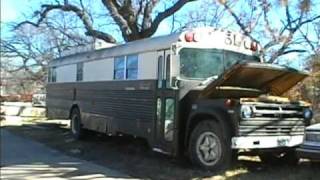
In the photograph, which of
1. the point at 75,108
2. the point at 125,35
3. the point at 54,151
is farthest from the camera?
the point at 125,35

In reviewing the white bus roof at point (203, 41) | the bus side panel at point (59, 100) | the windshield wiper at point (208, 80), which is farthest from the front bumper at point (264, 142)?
the bus side panel at point (59, 100)

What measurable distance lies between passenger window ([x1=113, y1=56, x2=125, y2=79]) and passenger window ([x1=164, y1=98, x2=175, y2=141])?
8.48ft

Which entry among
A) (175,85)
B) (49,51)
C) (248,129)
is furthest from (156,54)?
(49,51)

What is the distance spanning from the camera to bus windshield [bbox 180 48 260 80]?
10961mm

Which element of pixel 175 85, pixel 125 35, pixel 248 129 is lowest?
pixel 248 129

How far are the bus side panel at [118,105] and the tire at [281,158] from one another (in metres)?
2.35

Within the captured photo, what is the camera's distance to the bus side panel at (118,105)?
38.9 ft

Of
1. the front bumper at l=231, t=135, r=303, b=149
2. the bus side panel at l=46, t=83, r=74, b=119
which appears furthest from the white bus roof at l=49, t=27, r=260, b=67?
the bus side panel at l=46, t=83, r=74, b=119

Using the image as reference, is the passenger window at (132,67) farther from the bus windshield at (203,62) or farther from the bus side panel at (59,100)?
the bus side panel at (59,100)

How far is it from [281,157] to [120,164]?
10.5 feet

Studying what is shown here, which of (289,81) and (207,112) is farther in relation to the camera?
(289,81)

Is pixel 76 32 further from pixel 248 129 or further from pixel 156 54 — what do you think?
pixel 248 129

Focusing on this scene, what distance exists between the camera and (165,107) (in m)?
11.2

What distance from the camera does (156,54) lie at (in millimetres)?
11594
